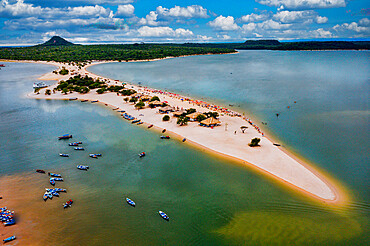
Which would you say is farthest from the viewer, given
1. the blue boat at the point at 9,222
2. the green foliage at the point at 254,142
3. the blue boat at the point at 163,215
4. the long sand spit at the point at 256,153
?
the green foliage at the point at 254,142

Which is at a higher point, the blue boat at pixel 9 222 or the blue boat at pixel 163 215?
the blue boat at pixel 163 215

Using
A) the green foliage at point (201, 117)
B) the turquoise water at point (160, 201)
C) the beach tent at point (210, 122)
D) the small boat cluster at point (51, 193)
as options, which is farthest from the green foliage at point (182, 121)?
the small boat cluster at point (51, 193)

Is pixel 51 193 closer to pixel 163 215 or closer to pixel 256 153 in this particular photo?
pixel 163 215

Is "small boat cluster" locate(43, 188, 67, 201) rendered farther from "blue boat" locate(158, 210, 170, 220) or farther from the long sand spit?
the long sand spit

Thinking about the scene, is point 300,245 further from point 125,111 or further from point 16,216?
point 125,111

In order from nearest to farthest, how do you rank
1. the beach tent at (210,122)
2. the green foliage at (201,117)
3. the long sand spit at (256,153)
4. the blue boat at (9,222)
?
the blue boat at (9,222), the long sand spit at (256,153), the beach tent at (210,122), the green foliage at (201,117)

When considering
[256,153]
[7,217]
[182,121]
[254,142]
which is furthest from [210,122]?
[7,217]

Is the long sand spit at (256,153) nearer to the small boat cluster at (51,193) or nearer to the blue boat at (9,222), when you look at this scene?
the small boat cluster at (51,193)

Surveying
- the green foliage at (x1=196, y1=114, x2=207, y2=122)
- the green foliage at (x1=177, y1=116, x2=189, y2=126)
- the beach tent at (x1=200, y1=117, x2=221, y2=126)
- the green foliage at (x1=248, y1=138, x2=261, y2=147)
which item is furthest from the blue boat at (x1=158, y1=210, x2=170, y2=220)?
the green foliage at (x1=196, y1=114, x2=207, y2=122)
